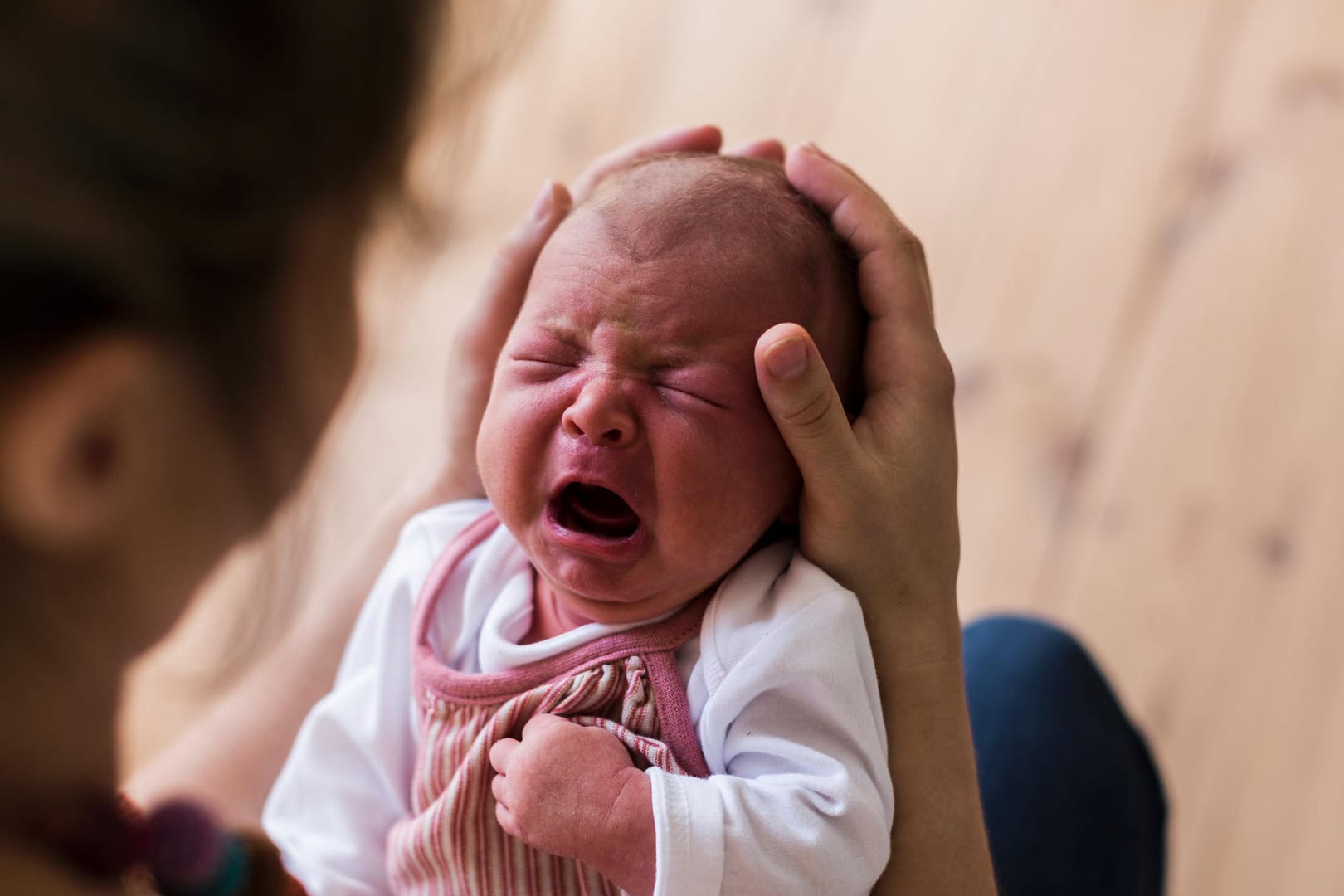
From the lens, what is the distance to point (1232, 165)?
1.93 metres

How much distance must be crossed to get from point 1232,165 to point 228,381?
1833mm

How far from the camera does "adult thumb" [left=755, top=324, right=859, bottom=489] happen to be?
75 centimetres

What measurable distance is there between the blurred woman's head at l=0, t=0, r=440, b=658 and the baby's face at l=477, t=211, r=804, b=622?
262 millimetres

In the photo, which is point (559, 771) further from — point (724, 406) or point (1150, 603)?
point (1150, 603)

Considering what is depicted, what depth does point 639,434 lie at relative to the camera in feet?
2.59

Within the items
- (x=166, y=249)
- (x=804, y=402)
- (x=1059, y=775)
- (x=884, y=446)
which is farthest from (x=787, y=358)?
(x=1059, y=775)

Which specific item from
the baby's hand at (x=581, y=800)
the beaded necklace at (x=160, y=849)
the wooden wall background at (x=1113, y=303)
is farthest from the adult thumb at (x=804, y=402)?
the wooden wall background at (x=1113, y=303)

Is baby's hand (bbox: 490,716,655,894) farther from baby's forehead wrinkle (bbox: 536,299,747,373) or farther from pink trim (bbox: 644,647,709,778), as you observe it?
baby's forehead wrinkle (bbox: 536,299,747,373)

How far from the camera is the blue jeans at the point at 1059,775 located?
1.06 metres

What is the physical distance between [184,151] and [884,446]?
525mm

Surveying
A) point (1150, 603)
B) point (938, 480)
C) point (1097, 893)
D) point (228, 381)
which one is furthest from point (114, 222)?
point (1150, 603)

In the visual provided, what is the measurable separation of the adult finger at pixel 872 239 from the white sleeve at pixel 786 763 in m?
0.20

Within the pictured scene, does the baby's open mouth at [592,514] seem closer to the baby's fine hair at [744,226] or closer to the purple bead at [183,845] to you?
the baby's fine hair at [744,226]

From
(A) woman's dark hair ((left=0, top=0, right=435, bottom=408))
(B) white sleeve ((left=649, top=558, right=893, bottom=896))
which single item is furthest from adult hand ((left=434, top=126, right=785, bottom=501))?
(A) woman's dark hair ((left=0, top=0, right=435, bottom=408))
